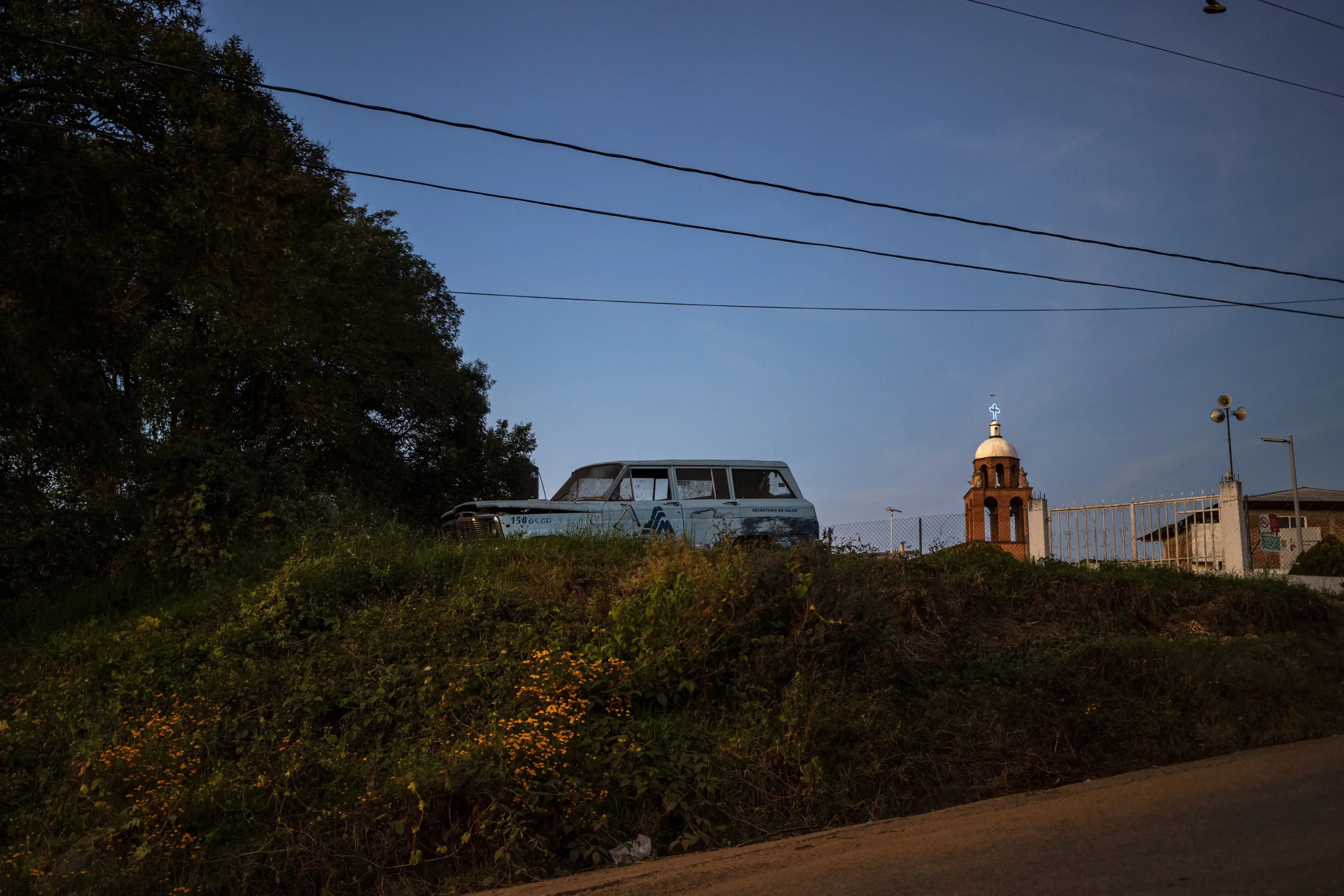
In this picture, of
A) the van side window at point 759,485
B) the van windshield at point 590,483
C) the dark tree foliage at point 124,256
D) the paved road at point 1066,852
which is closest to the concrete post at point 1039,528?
the van side window at point 759,485

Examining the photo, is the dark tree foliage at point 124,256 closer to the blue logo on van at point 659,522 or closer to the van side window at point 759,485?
the blue logo on van at point 659,522

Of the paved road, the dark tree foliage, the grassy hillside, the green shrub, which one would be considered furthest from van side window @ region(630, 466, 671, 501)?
the green shrub

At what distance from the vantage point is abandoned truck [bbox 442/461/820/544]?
42.3 feet

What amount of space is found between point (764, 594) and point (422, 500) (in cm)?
1912

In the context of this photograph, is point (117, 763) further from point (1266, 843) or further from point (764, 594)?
point (1266, 843)

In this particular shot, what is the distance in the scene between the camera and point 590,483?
14.2 metres

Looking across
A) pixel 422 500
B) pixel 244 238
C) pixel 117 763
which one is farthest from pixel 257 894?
pixel 422 500

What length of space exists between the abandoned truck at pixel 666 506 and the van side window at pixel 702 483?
0.4 inches

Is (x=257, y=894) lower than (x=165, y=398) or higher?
lower

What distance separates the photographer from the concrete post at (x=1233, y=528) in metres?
16.5

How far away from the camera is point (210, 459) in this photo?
11602mm

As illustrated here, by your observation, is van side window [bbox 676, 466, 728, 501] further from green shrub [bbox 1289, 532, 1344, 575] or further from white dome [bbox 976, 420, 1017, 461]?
white dome [bbox 976, 420, 1017, 461]

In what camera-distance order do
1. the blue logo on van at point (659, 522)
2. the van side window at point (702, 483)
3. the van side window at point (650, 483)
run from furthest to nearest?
1. the van side window at point (702, 483)
2. the van side window at point (650, 483)
3. the blue logo on van at point (659, 522)

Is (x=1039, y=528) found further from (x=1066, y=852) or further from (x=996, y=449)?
(x=996, y=449)
